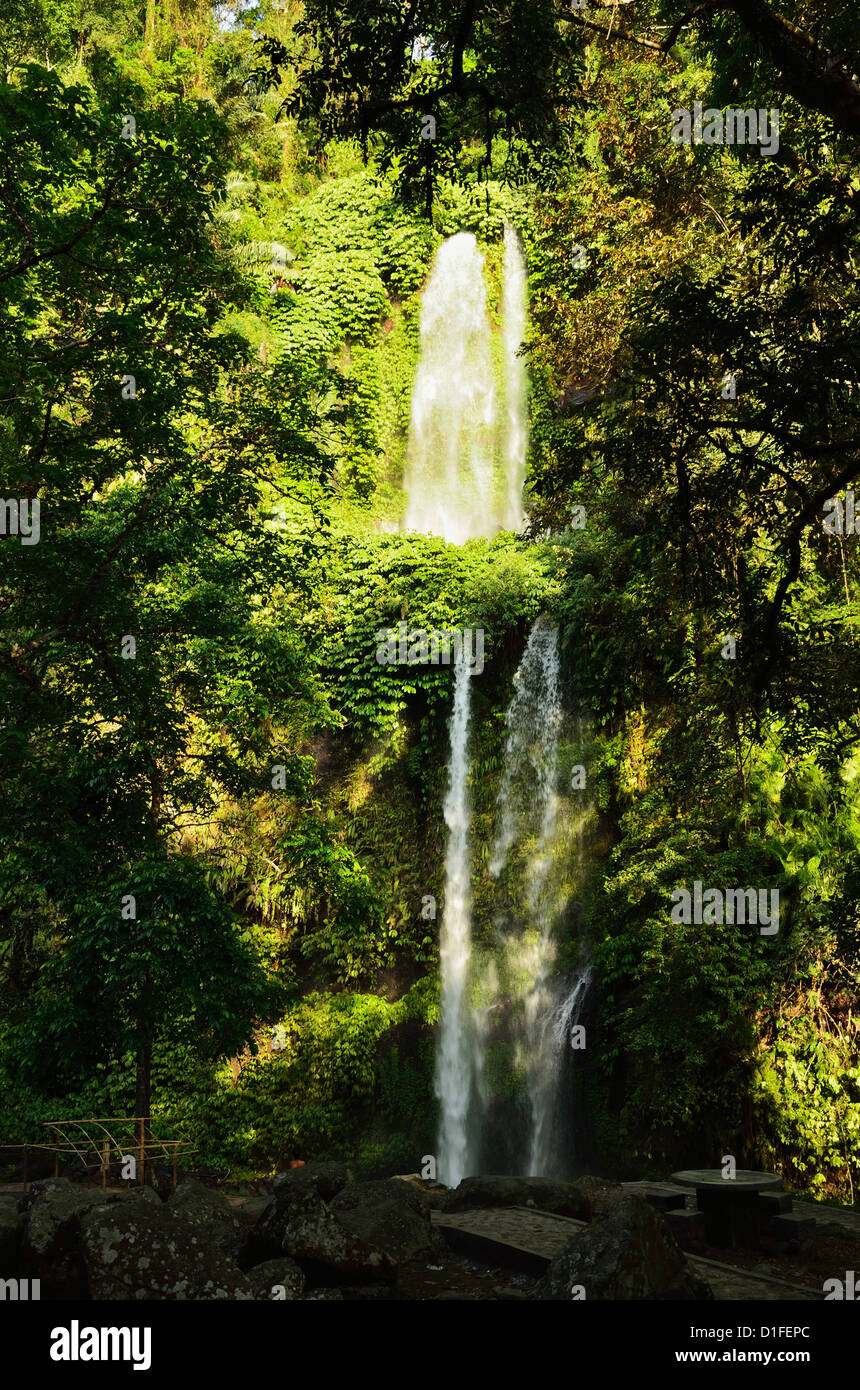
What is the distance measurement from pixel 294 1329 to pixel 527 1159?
8715 mm

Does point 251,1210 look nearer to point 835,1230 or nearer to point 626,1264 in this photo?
point 626,1264

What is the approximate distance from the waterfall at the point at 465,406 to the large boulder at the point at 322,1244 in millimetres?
17203

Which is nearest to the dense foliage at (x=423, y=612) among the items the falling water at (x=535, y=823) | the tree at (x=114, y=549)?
the tree at (x=114, y=549)

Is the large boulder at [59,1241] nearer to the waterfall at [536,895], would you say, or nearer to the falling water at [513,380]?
the waterfall at [536,895]

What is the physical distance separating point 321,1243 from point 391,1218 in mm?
1545

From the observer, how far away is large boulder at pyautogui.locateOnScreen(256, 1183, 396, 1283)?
255 inches

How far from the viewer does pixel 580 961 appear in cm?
1363

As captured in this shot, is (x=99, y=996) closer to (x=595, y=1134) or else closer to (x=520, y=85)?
(x=595, y=1134)

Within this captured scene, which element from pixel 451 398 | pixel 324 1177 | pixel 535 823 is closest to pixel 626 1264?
pixel 324 1177

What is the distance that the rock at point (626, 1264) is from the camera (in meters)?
5.56

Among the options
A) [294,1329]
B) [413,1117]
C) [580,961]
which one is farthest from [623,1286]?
[413,1117]

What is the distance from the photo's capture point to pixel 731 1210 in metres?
8.04

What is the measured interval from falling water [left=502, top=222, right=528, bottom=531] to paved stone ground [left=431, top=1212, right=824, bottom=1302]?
1572cm

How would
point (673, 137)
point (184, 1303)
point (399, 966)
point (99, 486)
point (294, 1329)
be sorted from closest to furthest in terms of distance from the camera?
1. point (294, 1329)
2. point (184, 1303)
3. point (99, 486)
4. point (673, 137)
5. point (399, 966)
